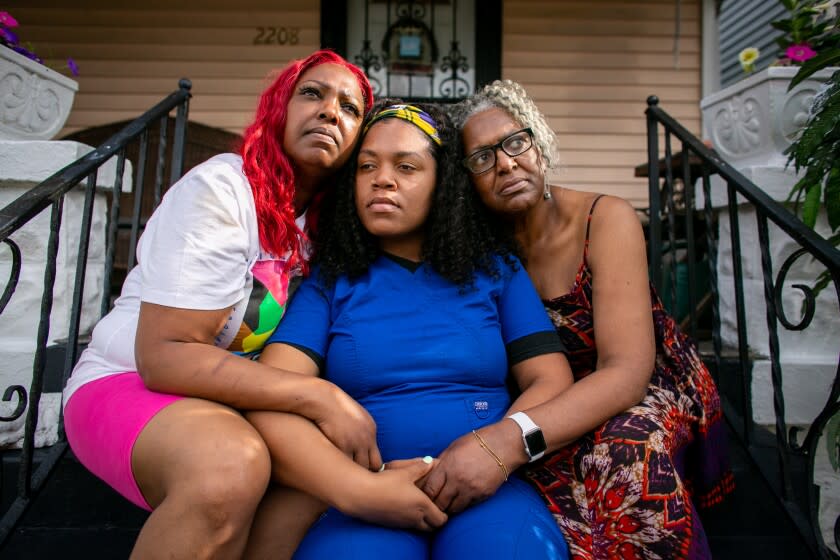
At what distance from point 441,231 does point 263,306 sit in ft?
1.86

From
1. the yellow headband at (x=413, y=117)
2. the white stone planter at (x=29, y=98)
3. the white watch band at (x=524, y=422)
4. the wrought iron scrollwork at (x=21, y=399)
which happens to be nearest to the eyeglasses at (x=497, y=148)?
the yellow headband at (x=413, y=117)

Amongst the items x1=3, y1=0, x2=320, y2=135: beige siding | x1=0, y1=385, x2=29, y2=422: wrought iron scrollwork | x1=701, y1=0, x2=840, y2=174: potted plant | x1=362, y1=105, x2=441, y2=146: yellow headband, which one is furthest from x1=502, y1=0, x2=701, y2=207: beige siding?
x1=0, y1=385, x2=29, y2=422: wrought iron scrollwork

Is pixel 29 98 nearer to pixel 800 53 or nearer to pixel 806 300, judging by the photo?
pixel 806 300

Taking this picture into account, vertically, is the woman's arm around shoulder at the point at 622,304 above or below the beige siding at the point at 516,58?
below

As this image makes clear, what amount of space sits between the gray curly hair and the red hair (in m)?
0.35

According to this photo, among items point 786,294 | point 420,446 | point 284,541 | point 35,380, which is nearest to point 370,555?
point 284,541

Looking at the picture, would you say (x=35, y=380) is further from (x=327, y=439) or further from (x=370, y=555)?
(x=370, y=555)

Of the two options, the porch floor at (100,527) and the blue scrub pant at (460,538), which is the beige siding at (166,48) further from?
the blue scrub pant at (460,538)

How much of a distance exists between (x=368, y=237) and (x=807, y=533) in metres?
1.60

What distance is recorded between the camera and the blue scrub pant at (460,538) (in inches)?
53.0

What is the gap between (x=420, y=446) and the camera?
1.62m

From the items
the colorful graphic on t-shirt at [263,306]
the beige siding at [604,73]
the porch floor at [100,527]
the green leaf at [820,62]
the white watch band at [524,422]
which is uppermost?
the beige siding at [604,73]

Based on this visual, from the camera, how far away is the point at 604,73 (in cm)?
512

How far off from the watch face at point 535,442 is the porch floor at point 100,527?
91cm
